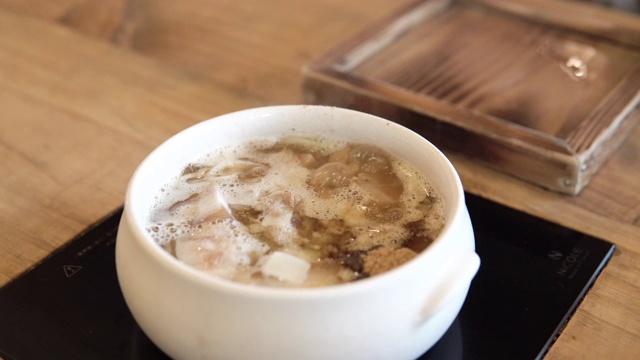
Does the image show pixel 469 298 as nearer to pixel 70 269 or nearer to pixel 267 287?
pixel 267 287

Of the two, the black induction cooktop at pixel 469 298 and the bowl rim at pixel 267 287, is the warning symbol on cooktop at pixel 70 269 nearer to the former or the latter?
the black induction cooktop at pixel 469 298

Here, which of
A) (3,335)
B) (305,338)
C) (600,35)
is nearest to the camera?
(305,338)

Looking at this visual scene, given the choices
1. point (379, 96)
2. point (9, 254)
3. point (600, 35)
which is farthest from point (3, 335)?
point (600, 35)

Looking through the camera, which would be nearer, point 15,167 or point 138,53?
point 15,167

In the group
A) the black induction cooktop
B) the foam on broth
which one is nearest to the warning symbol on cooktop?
the black induction cooktop

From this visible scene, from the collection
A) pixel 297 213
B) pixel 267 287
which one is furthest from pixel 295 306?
pixel 297 213

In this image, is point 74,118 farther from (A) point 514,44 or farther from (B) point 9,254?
(A) point 514,44

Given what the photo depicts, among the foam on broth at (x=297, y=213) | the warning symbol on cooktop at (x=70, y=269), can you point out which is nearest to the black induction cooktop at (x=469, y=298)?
the warning symbol on cooktop at (x=70, y=269)
